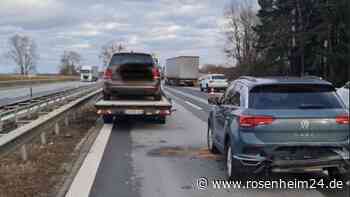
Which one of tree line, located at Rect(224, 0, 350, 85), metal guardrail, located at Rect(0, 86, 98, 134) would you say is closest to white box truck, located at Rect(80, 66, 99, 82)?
tree line, located at Rect(224, 0, 350, 85)

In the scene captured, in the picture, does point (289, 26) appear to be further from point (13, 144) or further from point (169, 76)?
point (13, 144)

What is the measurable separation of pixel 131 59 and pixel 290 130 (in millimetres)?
10719

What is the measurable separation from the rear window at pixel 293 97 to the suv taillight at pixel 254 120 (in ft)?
0.80

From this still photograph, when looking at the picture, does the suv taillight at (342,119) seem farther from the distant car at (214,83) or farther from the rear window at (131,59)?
the distant car at (214,83)

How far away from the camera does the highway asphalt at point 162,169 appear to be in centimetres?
796

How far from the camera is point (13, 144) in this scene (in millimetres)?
8789

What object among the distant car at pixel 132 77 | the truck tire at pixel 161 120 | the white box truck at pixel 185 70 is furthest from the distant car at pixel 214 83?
the distant car at pixel 132 77

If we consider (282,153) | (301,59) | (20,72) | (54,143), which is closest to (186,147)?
(54,143)

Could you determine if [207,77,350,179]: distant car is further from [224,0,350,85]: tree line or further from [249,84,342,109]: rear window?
[224,0,350,85]: tree line

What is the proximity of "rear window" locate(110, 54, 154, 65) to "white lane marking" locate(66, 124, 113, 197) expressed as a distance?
13.3ft

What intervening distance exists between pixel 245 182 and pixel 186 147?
13.9 feet

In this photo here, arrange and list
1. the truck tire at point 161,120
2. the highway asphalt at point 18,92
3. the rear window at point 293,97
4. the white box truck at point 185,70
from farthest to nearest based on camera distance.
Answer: the white box truck at point 185,70, the highway asphalt at point 18,92, the truck tire at point 161,120, the rear window at point 293,97

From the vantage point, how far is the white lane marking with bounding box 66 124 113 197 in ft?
26.3

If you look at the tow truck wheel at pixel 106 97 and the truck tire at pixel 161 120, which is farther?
the truck tire at pixel 161 120
